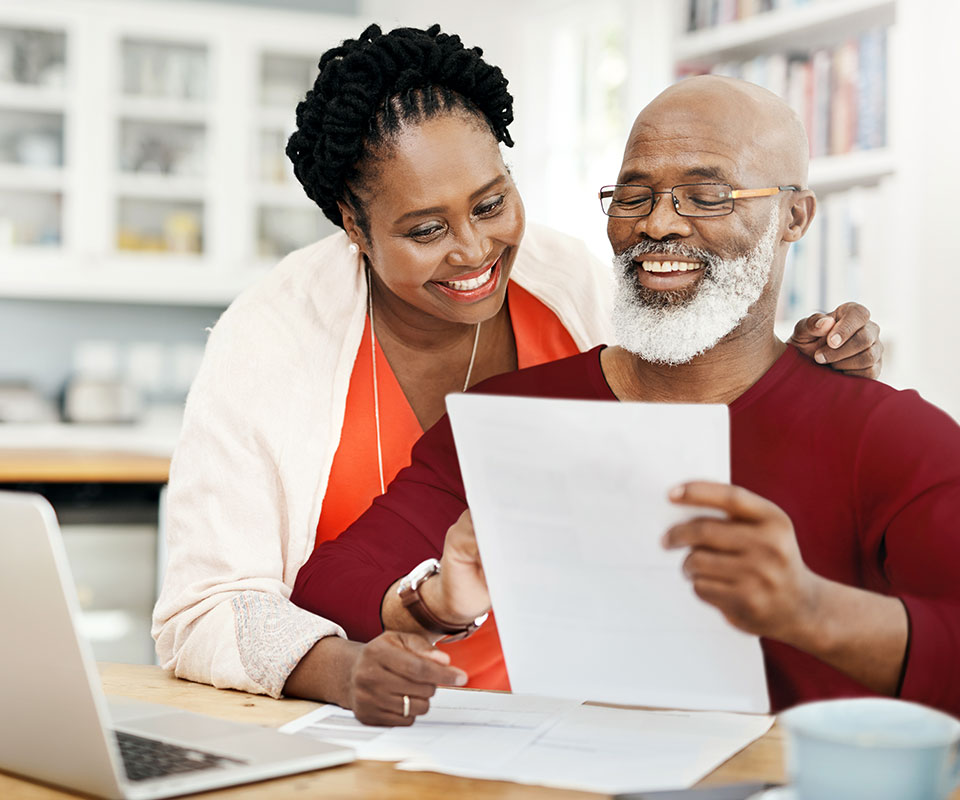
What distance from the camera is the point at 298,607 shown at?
4.75 feet

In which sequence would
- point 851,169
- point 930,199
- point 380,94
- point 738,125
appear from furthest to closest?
1. point 851,169
2. point 930,199
3. point 380,94
4. point 738,125

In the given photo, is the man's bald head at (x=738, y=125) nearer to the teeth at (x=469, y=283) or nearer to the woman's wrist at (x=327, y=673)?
the teeth at (x=469, y=283)

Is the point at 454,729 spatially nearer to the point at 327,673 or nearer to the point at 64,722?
the point at 327,673

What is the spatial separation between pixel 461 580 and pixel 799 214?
0.68 metres

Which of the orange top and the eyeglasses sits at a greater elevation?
the eyeglasses

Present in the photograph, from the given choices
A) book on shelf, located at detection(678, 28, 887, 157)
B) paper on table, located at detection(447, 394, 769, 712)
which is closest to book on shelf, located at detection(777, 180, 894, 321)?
book on shelf, located at detection(678, 28, 887, 157)

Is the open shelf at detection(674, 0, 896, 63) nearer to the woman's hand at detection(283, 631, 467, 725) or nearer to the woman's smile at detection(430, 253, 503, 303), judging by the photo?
the woman's smile at detection(430, 253, 503, 303)

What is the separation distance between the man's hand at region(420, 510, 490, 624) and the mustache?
489 mm

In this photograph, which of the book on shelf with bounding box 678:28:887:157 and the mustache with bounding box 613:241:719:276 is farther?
the book on shelf with bounding box 678:28:887:157

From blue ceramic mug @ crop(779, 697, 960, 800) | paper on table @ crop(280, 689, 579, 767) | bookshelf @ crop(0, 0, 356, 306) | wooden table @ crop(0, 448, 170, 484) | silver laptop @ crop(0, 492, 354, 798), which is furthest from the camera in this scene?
bookshelf @ crop(0, 0, 356, 306)

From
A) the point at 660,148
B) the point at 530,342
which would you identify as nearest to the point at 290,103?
the point at 530,342

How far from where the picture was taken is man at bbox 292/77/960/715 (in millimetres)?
1217

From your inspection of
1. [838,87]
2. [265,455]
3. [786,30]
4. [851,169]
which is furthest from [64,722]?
[786,30]

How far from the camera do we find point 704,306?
147cm
